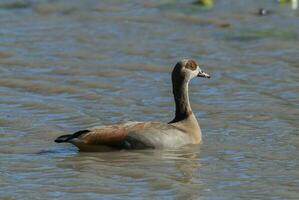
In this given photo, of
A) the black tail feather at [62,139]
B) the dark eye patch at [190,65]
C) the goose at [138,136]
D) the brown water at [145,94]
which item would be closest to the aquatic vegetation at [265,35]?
the brown water at [145,94]

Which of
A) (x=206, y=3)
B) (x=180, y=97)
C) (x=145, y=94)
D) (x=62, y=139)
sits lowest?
(x=145, y=94)

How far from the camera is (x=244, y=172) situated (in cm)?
1161

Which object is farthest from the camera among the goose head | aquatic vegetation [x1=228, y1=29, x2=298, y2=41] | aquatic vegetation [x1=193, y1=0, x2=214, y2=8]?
aquatic vegetation [x1=193, y1=0, x2=214, y2=8]

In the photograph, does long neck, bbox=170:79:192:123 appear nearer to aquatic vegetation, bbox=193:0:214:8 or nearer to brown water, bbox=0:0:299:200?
brown water, bbox=0:0:299:200

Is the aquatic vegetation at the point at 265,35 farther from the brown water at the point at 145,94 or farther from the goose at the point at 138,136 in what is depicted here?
the goose at the point at 138,136

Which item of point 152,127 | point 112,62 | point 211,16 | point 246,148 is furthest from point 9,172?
point 211,16

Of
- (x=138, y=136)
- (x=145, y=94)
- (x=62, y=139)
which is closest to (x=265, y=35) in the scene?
(x=145, y=94)

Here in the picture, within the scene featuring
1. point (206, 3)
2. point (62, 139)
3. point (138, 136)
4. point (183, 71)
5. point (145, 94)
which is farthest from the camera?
point (206, 3)

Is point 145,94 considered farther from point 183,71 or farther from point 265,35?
point 265,35

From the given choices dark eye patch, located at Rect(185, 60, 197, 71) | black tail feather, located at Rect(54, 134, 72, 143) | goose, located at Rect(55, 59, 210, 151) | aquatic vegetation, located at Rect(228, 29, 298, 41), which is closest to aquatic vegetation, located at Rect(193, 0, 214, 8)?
aquatic vegetation, located at Rect(228, 29, 298, 41)

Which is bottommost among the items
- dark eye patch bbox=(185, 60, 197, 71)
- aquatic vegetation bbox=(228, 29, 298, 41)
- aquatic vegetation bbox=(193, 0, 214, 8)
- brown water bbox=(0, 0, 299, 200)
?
brown water bbox=(0, 0, 299, 200)

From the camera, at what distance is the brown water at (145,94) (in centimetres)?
1130

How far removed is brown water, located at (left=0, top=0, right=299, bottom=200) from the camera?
37.1 ft

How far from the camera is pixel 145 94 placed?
604 inches
